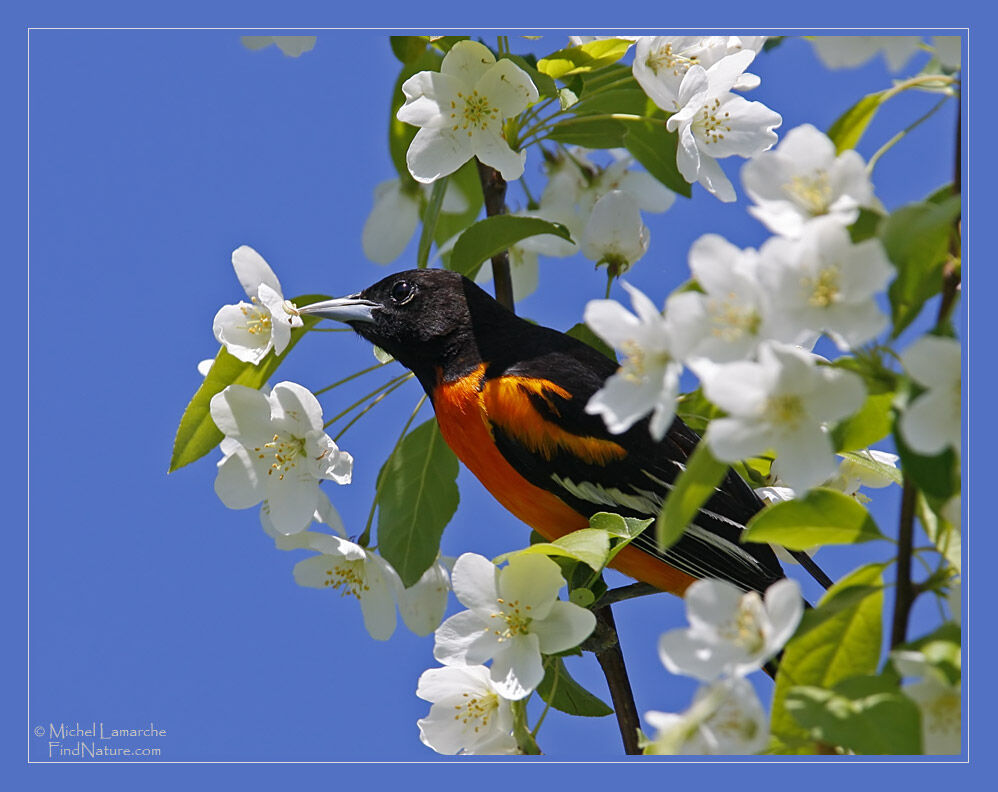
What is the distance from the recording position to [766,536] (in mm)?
1559

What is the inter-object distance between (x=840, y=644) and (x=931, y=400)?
17.9 inches

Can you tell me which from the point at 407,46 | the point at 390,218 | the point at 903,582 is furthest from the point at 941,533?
the point at 390,218

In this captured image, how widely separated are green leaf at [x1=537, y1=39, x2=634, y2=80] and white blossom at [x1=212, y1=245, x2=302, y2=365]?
72 cm

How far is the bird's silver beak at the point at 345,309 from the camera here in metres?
2.54

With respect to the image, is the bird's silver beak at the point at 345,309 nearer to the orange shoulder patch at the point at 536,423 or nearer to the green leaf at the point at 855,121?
the orange shoulder patch at the point at 536,423

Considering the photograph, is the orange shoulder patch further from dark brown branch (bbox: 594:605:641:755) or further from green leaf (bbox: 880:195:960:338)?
green leaf (bbox: 880:195:960:338)

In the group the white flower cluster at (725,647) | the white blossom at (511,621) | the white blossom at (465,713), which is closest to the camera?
the white flower cluster at (725,647)

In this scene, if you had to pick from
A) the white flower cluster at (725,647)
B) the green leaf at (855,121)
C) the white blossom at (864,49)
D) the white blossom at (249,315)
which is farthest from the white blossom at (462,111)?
the white flower cluster at (725,647)

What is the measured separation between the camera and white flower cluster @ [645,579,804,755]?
1.37 meters

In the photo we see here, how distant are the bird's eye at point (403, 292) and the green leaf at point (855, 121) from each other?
1.21 metres

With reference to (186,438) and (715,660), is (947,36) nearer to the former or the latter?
(715,660)

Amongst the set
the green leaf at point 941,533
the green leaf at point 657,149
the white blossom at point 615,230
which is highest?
the green leaf at point 657,149

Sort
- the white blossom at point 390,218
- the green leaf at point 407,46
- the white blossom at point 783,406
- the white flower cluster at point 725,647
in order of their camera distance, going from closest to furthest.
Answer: the white blossom at point 783,406
the white flower cluster at point 725,647
the green leaf at point 407,46
the white blossom at point 390,218

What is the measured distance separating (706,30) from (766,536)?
3.72 ft
